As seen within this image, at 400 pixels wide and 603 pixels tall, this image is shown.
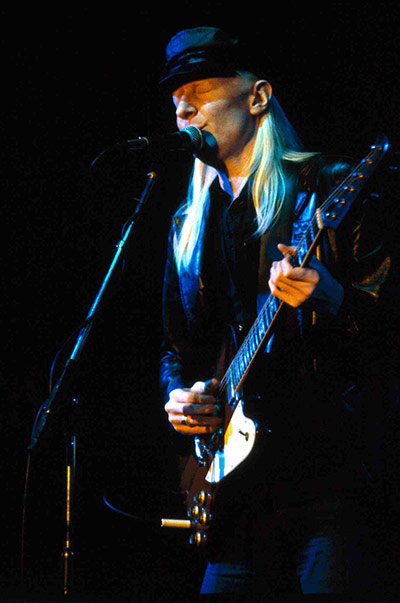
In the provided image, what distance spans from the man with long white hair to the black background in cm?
35

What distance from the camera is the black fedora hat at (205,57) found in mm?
2057

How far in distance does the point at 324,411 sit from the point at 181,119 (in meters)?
1.19

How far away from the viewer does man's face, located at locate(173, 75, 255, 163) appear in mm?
2020

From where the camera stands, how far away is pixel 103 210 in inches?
113

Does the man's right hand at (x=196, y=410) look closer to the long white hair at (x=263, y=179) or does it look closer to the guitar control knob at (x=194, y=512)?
the guitar control knob at (x=194, y=512)

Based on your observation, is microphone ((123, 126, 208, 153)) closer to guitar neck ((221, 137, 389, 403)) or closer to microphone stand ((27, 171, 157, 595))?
microphone stand ((27, 171, 157, 595))

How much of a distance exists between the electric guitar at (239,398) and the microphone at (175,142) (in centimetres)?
53

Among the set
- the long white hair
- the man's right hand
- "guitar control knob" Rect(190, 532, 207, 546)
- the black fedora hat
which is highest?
the black fedora hat

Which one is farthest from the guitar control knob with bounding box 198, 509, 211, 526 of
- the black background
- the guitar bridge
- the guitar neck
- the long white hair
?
the long white hair

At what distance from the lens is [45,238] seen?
2.87 m

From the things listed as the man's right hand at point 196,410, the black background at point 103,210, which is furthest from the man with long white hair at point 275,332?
the black background at point 103,210

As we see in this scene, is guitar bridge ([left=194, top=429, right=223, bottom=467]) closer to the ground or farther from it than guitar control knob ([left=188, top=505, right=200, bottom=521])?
farther from it

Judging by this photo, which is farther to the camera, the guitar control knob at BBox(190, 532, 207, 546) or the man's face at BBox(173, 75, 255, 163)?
the man's face at BBox(173, 75, 255, 163)

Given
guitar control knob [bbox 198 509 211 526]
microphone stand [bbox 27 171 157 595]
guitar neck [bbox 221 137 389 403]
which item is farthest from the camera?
guitar control knob [bbox 198 509 211 526]
